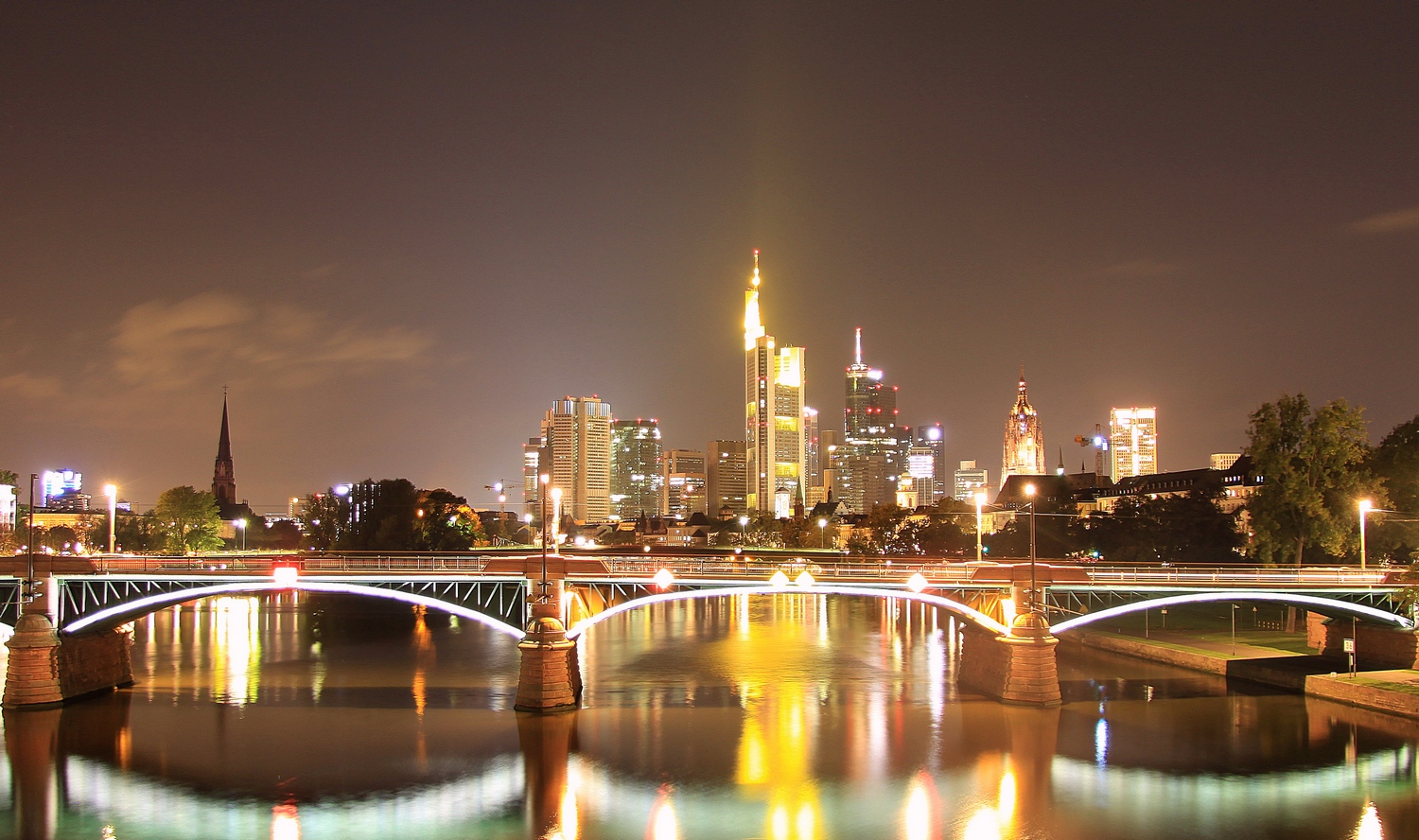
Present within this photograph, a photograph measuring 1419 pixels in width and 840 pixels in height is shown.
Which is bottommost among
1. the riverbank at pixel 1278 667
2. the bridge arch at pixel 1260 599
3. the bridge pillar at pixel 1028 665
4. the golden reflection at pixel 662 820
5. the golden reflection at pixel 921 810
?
the golden reflection at pixel 921 810

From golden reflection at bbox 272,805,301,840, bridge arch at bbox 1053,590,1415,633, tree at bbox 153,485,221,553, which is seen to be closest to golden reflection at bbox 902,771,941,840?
bridge arch at bbox 1053,590,1415,633

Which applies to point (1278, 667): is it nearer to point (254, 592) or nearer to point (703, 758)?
point (703, 758)

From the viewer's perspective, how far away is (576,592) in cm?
5503

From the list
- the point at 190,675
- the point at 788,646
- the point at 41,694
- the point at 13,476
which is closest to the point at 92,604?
the point at 41,694

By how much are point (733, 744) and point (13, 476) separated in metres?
123

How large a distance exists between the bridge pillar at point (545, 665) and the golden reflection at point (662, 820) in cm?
1262

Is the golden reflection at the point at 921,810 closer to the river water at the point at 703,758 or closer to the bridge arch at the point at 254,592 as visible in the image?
the river water at the point at 703,758

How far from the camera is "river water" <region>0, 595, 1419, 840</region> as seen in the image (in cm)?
3619

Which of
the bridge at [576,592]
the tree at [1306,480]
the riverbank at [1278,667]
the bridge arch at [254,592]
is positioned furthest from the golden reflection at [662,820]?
the tree at [1306,480]

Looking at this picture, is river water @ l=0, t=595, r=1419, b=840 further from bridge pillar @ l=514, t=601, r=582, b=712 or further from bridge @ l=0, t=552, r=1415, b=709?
bridge @ l=0, t=552, r=1415, b=709

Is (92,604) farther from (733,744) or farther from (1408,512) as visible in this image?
(1408,512)

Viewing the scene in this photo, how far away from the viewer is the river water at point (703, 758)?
36.2 metres

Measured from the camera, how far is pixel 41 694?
51.7 meters

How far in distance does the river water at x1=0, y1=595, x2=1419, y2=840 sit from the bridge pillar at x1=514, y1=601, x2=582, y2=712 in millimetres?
1047
